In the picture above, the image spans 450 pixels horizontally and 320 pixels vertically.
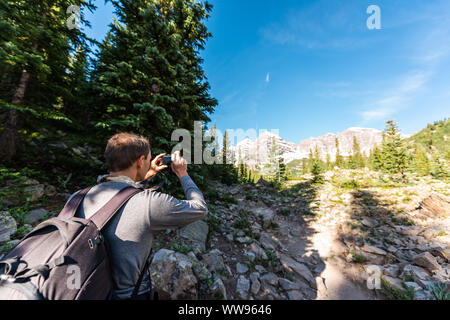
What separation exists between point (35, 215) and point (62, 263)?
5.05m

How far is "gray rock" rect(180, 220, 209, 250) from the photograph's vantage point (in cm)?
475

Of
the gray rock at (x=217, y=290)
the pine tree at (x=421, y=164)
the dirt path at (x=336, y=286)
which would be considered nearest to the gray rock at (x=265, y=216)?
the dirt path at (x=336, y=286)

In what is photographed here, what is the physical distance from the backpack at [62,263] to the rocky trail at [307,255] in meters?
2.51

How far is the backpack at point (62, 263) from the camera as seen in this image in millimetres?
901

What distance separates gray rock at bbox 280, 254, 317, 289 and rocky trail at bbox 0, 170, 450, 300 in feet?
0.09

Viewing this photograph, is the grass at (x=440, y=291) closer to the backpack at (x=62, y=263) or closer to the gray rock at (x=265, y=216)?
the gray rock at (x=265, y=216)

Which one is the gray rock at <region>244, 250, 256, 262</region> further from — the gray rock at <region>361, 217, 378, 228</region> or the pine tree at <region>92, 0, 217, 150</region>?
the gray rock at <region>361, 217, 378, 228</region>

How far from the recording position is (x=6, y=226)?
3.36 metres

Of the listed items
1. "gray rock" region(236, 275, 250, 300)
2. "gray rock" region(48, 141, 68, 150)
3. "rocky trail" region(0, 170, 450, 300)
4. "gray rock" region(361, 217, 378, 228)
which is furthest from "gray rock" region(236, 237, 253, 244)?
"gray rock" region(48, 141, 68, 150)

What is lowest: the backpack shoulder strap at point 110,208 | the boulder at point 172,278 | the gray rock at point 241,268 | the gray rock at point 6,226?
the gray rock at point 241,268

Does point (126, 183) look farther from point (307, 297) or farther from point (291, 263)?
point (291, 263)

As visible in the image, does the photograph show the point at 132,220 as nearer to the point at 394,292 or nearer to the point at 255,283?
the point at 255,283

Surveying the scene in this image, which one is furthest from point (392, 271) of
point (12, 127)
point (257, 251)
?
point (12, 127)
